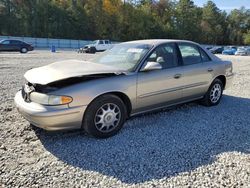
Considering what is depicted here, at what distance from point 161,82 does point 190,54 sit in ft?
4.02

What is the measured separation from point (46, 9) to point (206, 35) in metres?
49.2

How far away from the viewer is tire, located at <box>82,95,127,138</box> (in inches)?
158

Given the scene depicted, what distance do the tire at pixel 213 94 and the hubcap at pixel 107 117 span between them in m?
2.50

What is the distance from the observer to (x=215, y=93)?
20.0 ft

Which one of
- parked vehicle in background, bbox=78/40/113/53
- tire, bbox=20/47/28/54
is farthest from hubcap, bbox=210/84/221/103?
parked vehicle in background, bbox=78/40/113/53

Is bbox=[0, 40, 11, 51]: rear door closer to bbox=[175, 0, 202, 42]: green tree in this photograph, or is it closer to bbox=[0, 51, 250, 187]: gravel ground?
bbox=[0, 51, 250, 187]: gravel ground

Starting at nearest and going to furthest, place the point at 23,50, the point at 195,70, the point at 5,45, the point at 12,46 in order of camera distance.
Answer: the point at 195,70 → the point at 5,45 → the point at 12,46 → the point at 23,50

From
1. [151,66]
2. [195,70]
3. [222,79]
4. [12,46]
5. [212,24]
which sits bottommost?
[12,46]

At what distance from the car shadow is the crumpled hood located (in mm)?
902

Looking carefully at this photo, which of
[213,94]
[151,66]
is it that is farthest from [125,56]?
[213,94]

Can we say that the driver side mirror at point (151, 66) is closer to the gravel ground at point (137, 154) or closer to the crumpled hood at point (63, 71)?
the crumpled hood at point (63, 71)

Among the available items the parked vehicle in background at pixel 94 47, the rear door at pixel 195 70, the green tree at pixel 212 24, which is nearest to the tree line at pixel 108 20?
the green tree at pixel 212 24

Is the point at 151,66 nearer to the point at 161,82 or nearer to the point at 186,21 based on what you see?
the point at 161,82

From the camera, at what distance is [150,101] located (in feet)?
15.5
